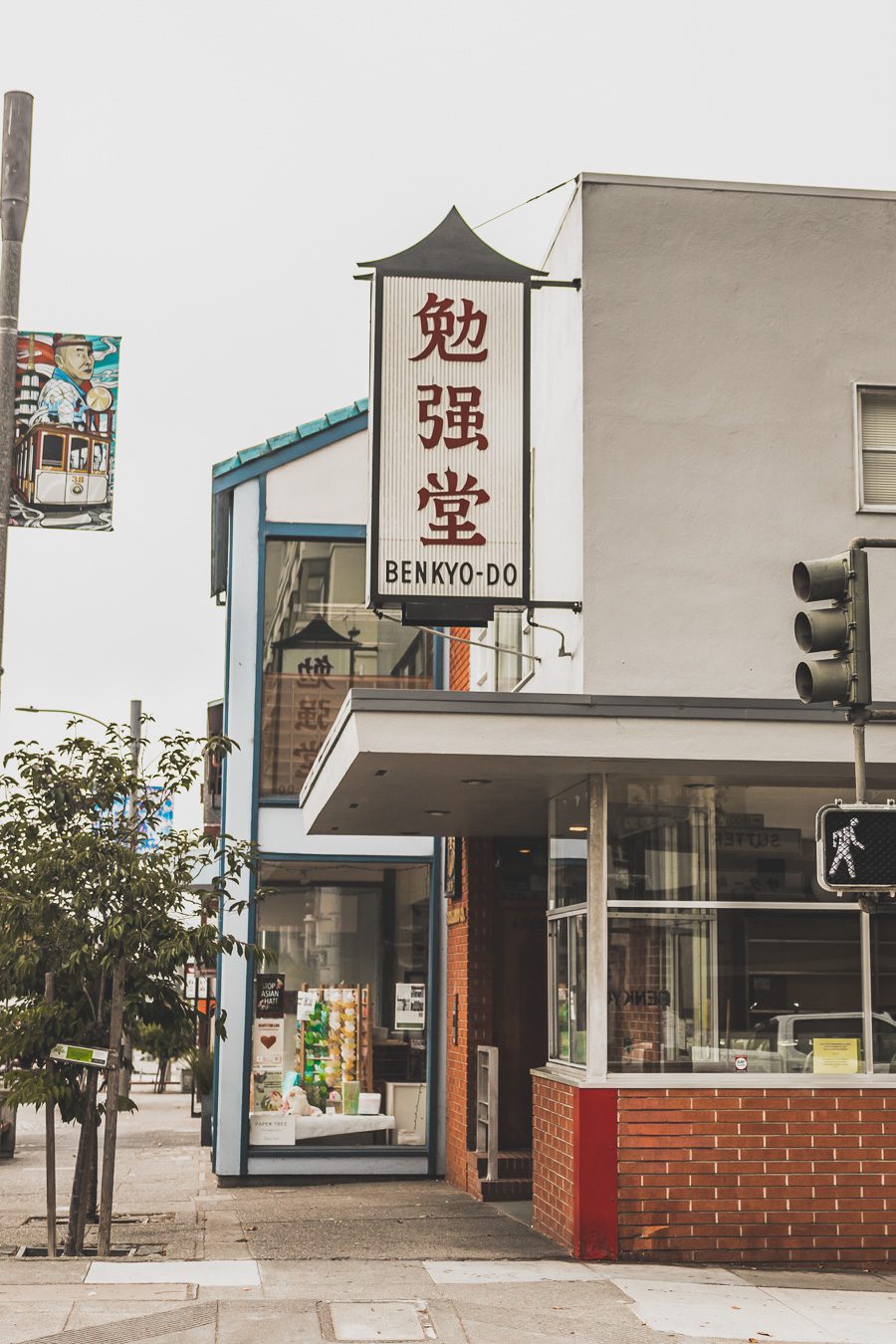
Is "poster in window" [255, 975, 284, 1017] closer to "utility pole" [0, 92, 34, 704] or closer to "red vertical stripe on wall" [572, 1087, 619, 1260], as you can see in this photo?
"red vertical stripe on wall" [572, 1087, 619, 1260]

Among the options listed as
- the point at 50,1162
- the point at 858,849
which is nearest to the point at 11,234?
the point at 50,1162

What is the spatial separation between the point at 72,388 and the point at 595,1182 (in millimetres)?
6706

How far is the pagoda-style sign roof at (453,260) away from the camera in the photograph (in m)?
11.4

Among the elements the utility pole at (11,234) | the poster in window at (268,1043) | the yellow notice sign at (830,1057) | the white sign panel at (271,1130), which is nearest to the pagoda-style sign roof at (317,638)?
the poster in window at (268,1043)

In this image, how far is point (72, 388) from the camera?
11.8 meters

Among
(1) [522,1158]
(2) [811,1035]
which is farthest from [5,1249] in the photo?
(2) [811,1035]

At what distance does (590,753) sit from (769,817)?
5.96 ft

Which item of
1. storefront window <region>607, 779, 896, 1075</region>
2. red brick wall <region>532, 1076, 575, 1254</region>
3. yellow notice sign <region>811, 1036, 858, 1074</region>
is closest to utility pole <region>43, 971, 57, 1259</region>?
red brick wall <region>532, 1076, 575, 1254</region>

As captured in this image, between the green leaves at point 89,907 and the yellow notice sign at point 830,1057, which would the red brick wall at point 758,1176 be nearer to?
the yellow notice sign at point 830,1057

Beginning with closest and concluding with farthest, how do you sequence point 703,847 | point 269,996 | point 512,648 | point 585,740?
point 585,740 → point 703,847 → point 512,648 → point 269,996

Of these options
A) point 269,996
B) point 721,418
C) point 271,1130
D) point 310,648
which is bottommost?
point 271,1130

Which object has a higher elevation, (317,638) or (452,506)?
(317,638)

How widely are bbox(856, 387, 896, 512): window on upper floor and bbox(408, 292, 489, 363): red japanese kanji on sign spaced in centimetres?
290

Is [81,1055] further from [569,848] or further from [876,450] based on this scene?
[876,450]
